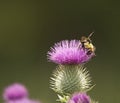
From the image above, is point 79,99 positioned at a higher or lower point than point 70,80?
lower

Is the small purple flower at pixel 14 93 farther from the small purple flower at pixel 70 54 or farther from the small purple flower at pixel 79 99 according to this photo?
the small purple flower at pixel 79 99

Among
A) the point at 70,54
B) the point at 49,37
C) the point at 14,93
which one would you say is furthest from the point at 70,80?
the point at 49,37

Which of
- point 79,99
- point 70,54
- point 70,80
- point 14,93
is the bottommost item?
point 79,99

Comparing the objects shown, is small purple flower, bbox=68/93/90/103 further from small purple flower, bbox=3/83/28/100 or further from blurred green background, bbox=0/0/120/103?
blurred green background, bbox=0/0/120/103

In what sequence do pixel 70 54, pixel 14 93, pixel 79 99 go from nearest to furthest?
pixel 79 99, pixel 70 54, pixel 14 93

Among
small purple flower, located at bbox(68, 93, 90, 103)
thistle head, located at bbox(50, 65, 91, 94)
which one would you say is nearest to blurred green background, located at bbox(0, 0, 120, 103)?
thistle head, located at bbox(50, 65, 91, 94)

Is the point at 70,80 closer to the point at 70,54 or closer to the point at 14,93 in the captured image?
the point at 70,54
